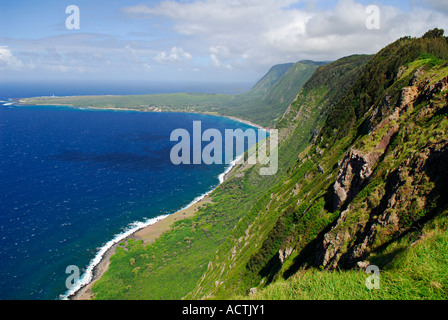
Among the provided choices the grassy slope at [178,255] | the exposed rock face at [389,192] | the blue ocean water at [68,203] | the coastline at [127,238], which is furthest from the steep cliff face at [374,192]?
the blue ocean water at [68,203]

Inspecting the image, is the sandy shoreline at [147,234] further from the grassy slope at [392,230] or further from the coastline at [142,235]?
the grassy slope at [392,230]

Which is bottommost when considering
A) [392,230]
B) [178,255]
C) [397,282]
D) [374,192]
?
[178,255]

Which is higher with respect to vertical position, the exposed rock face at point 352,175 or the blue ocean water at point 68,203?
the exposed rock face at point 352,175

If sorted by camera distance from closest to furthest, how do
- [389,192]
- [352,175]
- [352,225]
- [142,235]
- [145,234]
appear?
[389,192]
[352,225]
[352,175]
[142,235]
[145,234]

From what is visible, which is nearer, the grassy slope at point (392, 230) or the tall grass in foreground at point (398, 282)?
the tall grass in foreground at point (398, 282)

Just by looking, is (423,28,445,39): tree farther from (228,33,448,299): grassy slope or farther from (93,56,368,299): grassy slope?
(93,56,368,299): grassy slope

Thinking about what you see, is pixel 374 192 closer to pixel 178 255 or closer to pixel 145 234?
pixel 178 255

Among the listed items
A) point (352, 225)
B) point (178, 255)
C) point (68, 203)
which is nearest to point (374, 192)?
point (352, 225)

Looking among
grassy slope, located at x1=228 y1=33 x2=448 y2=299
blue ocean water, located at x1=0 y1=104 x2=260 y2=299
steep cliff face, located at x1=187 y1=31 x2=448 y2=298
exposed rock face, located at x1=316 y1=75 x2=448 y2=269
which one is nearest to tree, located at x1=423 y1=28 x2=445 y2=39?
steep cliff face, located at x1=187 y1=31 x2=448 y2=298

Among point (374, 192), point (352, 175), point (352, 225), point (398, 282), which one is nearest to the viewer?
point (398, 282)
